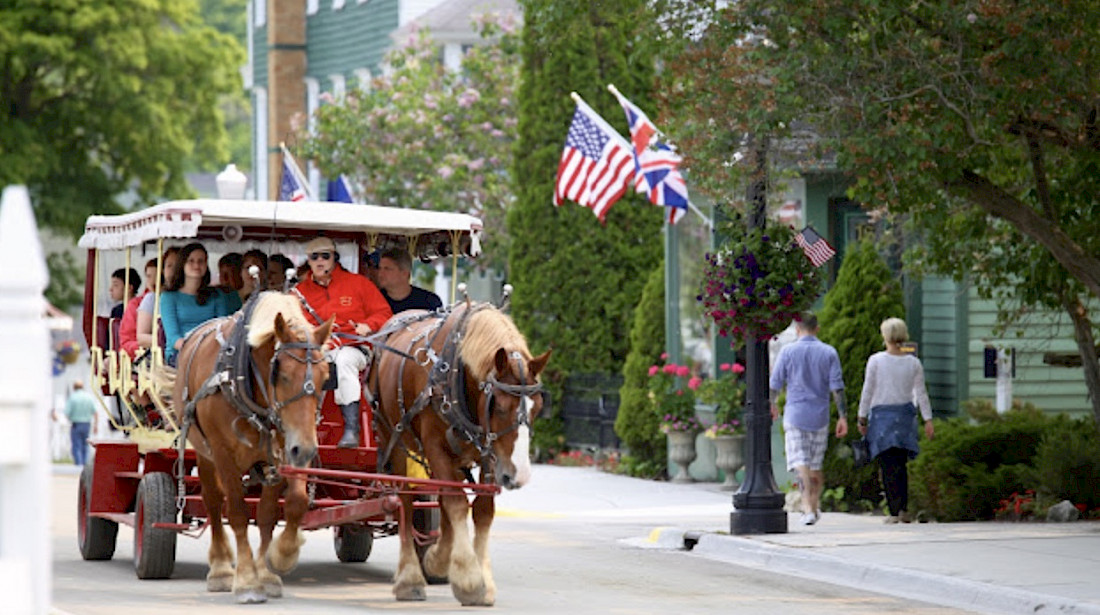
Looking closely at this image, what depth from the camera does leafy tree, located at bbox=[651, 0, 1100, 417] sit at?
13.9 m

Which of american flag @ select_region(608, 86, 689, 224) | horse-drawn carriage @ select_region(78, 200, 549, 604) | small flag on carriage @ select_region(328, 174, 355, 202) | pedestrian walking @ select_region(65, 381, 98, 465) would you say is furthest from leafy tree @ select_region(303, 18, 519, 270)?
horse-drawn carriage @ select_region(78, 200, 549, 604)

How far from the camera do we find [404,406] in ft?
40.4

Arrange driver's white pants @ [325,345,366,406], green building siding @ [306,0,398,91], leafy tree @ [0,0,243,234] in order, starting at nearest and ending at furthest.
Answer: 1. driver's white pants @ [325,345,366,406]
2. green building siding @ [306,0,398,91]
3. leafy tree @ [0,0,243,234]

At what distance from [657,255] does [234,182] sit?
9.07m

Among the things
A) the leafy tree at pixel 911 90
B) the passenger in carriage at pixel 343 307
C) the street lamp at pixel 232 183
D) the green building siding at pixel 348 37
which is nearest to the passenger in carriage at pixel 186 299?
the passenger in carriage at pixel 343 307

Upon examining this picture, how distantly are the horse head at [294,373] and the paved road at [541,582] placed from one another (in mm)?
1044

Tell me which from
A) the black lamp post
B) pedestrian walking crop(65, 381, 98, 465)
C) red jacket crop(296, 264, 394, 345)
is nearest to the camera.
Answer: red jacket crop(296, 264, 394, 345)

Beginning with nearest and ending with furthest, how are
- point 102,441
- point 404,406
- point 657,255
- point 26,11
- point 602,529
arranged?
point 404,406
point 102,441
point 602,529
point 657,255
point 26,11

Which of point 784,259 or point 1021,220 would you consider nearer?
point 1021,220

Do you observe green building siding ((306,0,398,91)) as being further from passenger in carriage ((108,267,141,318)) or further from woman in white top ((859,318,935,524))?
passenger in carriage ((108,267,141,318))

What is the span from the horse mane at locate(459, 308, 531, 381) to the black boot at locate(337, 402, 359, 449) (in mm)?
1110

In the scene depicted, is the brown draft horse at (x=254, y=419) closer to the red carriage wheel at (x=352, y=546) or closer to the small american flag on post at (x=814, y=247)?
the red carriage wheel at (x=352, y=546)

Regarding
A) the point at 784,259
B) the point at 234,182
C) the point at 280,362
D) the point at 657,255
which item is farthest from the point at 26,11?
the point at 280,362

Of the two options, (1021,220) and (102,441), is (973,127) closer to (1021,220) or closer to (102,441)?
(1021,220)
